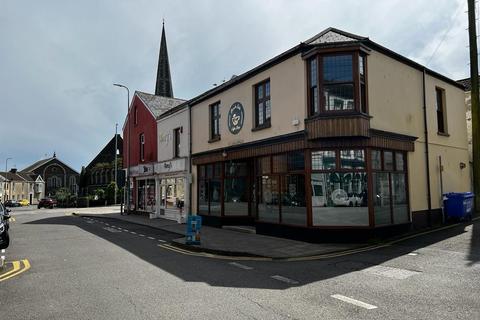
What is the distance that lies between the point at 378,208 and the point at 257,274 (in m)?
6.06

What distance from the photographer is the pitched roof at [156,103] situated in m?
25.6

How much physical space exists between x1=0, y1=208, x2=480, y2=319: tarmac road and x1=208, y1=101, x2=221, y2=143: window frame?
8.29 m

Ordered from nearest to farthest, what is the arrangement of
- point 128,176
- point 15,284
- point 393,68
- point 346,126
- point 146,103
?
point 15,284 → point 346,126 → point 393,68 → point 146,103 → point 128,176

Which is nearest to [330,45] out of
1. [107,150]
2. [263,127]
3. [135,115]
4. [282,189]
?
[263,127]

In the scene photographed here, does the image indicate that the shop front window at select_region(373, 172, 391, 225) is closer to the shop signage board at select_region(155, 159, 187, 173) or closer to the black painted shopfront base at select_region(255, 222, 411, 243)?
the black painted shopfront base at select_region(255, 222, 411, 243)

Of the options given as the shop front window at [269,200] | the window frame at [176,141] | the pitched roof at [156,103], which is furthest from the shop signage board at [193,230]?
the pitched roof at [156,103]

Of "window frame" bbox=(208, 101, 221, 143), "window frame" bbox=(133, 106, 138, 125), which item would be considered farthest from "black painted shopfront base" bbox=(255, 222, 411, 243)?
"window frame" bbox=(133, 106, 138, 125)

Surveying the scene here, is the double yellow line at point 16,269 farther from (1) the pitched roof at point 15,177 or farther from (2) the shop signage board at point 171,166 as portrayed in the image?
(1) the pitched roof at point 15,177

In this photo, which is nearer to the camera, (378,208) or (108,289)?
(108,289)

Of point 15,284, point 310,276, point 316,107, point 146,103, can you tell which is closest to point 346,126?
point 316,107

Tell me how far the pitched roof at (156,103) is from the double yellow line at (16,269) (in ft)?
53.3

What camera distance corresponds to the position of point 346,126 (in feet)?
37.3

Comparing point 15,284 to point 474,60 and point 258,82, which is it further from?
point 474,60

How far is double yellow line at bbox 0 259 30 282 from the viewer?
26.0ft
